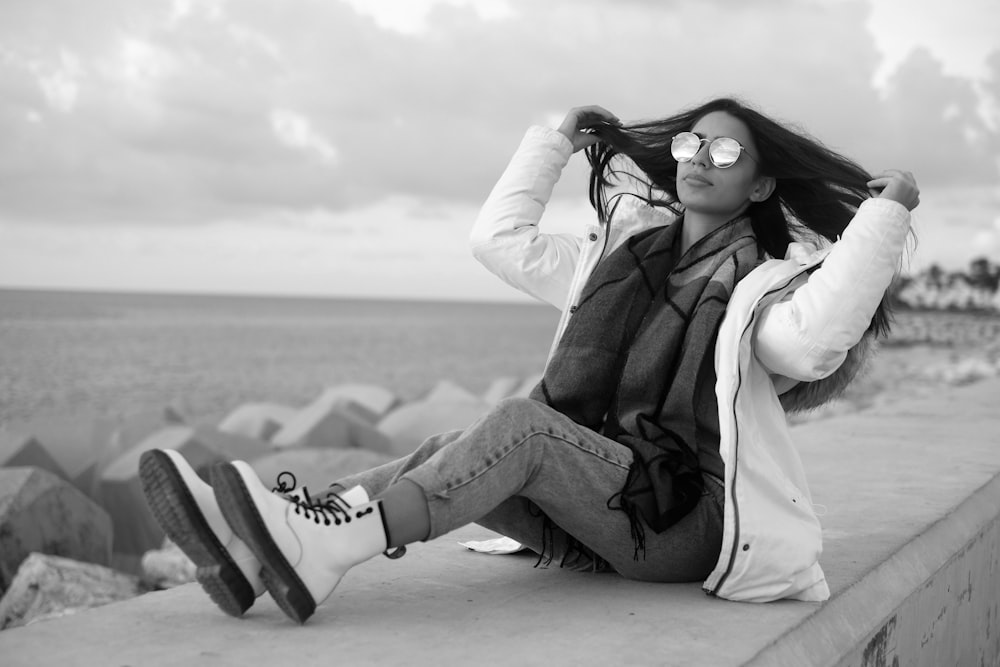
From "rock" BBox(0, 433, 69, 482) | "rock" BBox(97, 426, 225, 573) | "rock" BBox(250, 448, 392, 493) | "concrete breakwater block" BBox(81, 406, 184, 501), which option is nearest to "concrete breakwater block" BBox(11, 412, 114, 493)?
"concrete breakwater block" BBox(81, 406, 184, 501)

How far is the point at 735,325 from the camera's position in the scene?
2.20 m

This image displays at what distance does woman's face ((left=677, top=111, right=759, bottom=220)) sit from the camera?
250 centimetres

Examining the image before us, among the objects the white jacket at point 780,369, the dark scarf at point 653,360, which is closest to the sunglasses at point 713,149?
the dark scarf at point 653,360

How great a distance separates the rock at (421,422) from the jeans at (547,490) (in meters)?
6.14

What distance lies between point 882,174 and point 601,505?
0.99 metres

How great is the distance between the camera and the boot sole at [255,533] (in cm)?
185

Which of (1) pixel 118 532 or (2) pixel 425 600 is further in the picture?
(1) pixel 118 532

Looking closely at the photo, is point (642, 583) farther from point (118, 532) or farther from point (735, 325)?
point (118, 532)

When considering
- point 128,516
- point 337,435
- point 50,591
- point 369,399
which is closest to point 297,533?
point 50,591


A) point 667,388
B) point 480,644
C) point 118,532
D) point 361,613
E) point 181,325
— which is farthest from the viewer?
point 181,325

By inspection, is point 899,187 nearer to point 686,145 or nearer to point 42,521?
point 686,145

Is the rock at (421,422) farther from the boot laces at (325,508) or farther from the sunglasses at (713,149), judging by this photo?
the boot laces at (325,508)

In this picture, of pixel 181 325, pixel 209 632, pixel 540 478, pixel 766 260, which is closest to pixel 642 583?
pixel 540 478

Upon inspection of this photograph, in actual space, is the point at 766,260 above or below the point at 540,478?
above
